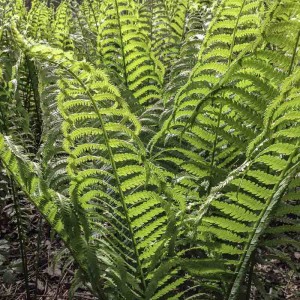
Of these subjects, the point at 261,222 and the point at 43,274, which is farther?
the point at 43,274

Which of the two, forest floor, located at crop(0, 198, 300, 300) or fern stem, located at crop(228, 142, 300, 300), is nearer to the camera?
fern stem, located at crop(228, 142, 300, 300)

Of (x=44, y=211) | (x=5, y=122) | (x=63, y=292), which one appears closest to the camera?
(x=44, y=211)

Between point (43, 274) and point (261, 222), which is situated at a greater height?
point (261, 222)

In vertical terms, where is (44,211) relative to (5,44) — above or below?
below

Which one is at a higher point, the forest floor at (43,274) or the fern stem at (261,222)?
the fern stem at (261,222)

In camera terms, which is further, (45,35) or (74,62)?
(45,35)

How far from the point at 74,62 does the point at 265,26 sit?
0.38 metres

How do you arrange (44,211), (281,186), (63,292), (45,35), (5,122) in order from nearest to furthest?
(281,186) → (44,211) → (5,122) → (63,292) → (45,35)

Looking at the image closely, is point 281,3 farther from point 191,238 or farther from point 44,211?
point 44,211

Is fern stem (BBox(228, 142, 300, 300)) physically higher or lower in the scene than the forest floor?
higher

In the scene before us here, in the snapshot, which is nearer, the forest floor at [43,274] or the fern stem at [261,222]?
the fern stem at [261,222]

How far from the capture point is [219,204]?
1055mm

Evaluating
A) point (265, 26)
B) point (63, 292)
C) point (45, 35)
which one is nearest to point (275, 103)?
point (265, 26)

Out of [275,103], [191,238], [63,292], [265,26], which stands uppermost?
[265,26]
